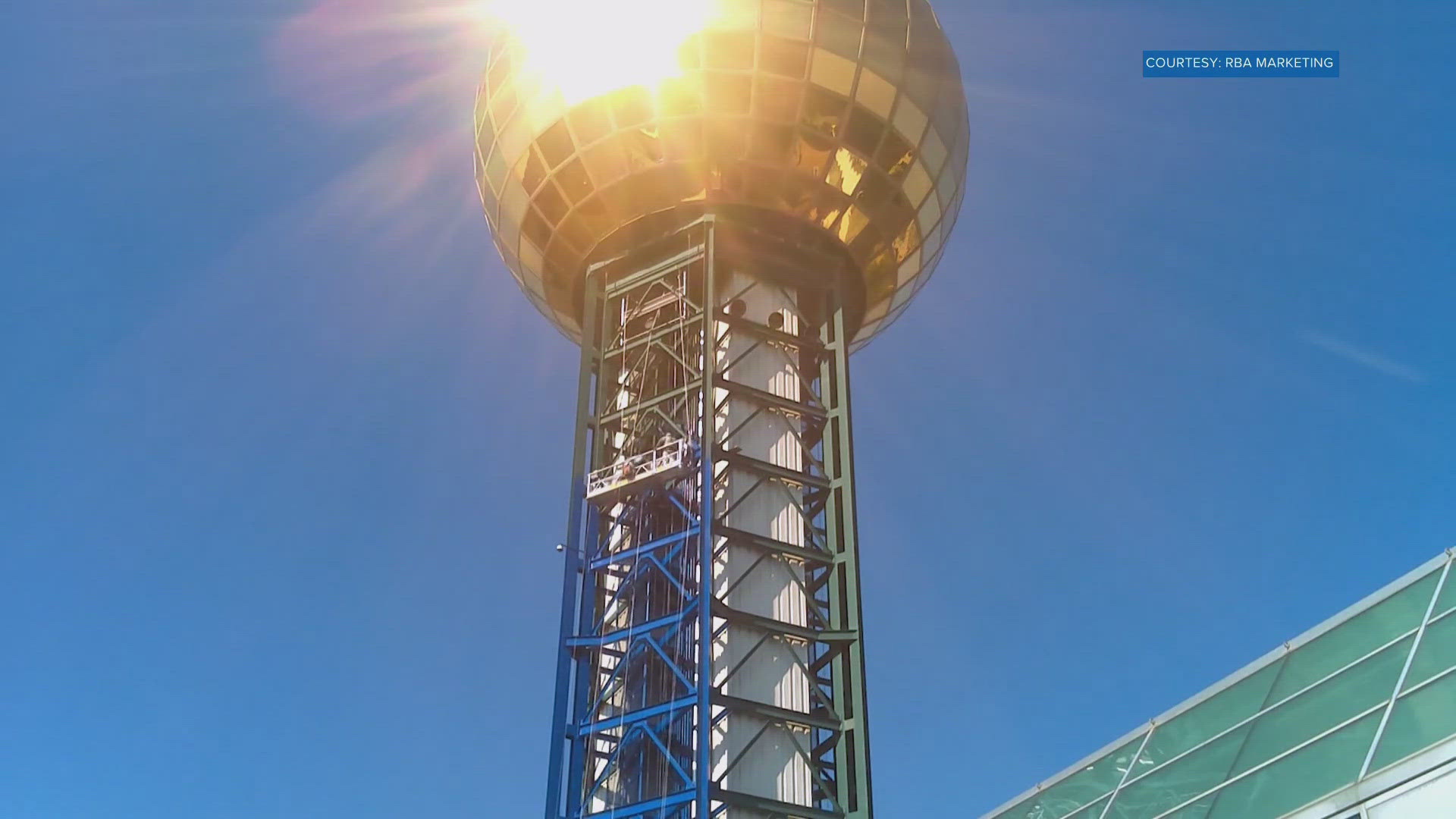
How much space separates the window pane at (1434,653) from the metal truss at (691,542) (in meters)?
12.1

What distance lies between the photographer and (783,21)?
3152 centimetres

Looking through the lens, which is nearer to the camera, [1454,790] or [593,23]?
[1454,790]

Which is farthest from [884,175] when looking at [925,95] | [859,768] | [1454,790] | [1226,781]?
[1454,790]

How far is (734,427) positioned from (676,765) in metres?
8.48

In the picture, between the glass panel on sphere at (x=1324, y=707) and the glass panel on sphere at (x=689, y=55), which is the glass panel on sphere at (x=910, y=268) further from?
the glass panel on sphere at (x=1324, y=707)

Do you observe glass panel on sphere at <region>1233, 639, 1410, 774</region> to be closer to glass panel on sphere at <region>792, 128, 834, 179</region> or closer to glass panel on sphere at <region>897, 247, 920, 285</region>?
glass panel on sphere at <region>792, 128, 834, 179</region>

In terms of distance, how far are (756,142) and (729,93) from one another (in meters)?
1.40

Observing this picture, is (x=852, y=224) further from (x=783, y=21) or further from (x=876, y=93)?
(x=783, y=21)

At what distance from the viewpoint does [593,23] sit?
3231 cm

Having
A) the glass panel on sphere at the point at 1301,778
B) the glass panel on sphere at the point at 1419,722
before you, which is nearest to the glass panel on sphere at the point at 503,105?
the glass panel on sphere at the point at 1301,778

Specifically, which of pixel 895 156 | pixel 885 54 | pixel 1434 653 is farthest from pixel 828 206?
pixel 1434 653

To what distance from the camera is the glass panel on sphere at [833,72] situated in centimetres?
3159

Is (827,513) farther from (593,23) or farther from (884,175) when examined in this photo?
(593,23)

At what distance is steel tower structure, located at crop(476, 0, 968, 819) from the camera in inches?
1105
